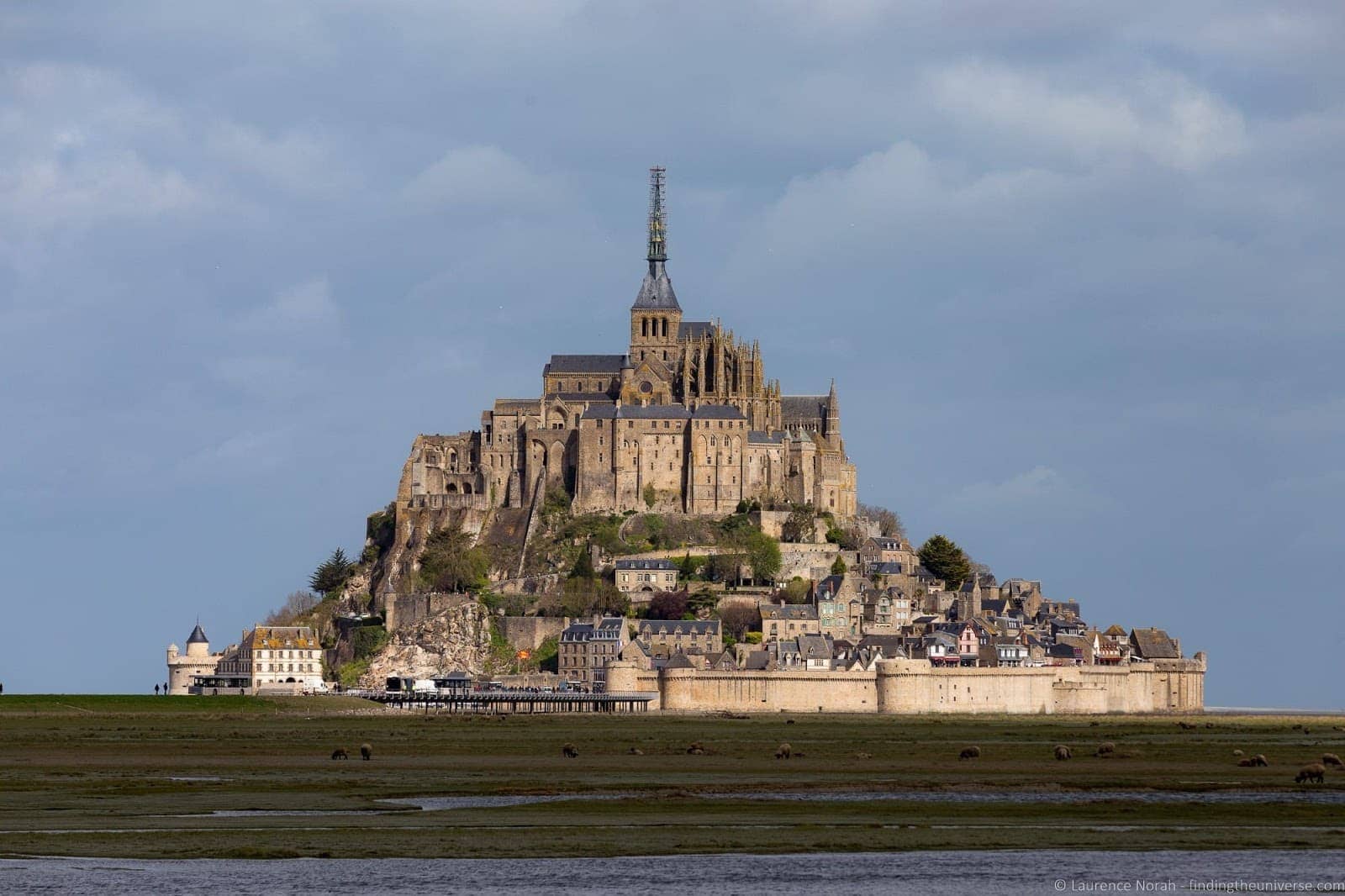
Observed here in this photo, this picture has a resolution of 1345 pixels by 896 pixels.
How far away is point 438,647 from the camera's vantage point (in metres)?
137

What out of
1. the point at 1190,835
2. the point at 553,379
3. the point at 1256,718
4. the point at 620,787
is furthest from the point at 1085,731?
the point at 553,379

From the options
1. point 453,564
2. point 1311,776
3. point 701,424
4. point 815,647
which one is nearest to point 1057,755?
point 1311,776

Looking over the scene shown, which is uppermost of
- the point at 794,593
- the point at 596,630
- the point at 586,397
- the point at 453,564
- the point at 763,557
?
the point at 586,397

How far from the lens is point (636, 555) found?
14162cm

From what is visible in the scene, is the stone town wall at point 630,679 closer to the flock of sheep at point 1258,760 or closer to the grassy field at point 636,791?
the grassy field at point 636,791

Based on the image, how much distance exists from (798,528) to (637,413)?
12.6m

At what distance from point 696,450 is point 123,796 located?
89.5 metres

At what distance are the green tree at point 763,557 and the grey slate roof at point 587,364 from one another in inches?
777

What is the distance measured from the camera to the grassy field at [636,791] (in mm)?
47906

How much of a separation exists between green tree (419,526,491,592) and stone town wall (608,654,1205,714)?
19.2 metres

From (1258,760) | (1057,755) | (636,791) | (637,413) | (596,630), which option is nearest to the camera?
(636,791)

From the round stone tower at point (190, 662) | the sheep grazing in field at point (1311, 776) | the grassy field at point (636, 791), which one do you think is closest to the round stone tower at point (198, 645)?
the round stone tower at point (190, 662)

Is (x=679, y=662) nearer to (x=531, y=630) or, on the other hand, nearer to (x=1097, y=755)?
(x=531, y=630)

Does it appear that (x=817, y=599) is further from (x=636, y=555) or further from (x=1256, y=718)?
(x=1256, y=718)
